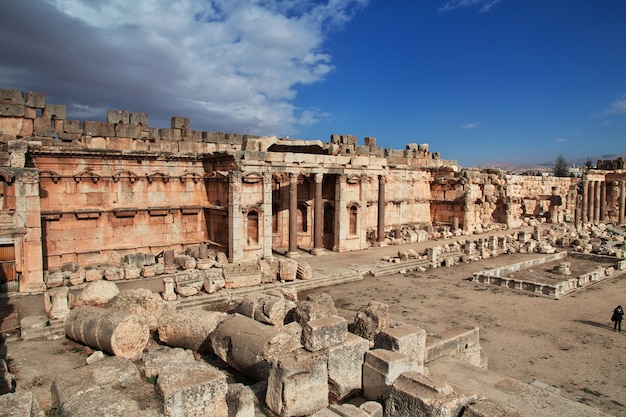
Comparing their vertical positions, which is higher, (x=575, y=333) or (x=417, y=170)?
(x=417, y=170)

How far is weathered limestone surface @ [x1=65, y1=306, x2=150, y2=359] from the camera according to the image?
9194 mm

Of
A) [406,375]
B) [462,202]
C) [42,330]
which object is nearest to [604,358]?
[406,375]

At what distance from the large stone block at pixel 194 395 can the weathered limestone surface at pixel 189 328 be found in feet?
9.91

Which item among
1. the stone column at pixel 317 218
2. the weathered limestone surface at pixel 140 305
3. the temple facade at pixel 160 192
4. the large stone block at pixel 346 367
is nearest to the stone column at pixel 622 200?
the temple facade at pixel 160 192

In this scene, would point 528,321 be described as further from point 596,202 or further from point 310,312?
point 596,202

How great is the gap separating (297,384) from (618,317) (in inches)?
430

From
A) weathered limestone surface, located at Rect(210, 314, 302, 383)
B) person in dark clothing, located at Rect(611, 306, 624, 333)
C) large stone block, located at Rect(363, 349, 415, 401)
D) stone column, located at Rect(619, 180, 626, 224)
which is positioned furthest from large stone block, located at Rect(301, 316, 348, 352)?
stone column, located at Rect(619, 180, 626, 224)

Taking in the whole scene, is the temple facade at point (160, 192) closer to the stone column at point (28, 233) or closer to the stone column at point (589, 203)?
the stone column at point (28, 233)

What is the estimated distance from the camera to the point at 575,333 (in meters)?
12.4

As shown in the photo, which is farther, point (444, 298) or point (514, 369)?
point (444, 298)

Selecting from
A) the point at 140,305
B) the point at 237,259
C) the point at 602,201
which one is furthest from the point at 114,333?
the point at 602,201

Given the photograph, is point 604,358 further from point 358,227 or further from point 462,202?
point 462,202

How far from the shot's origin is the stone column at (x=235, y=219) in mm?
19188

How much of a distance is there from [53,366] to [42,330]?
2.30 m
